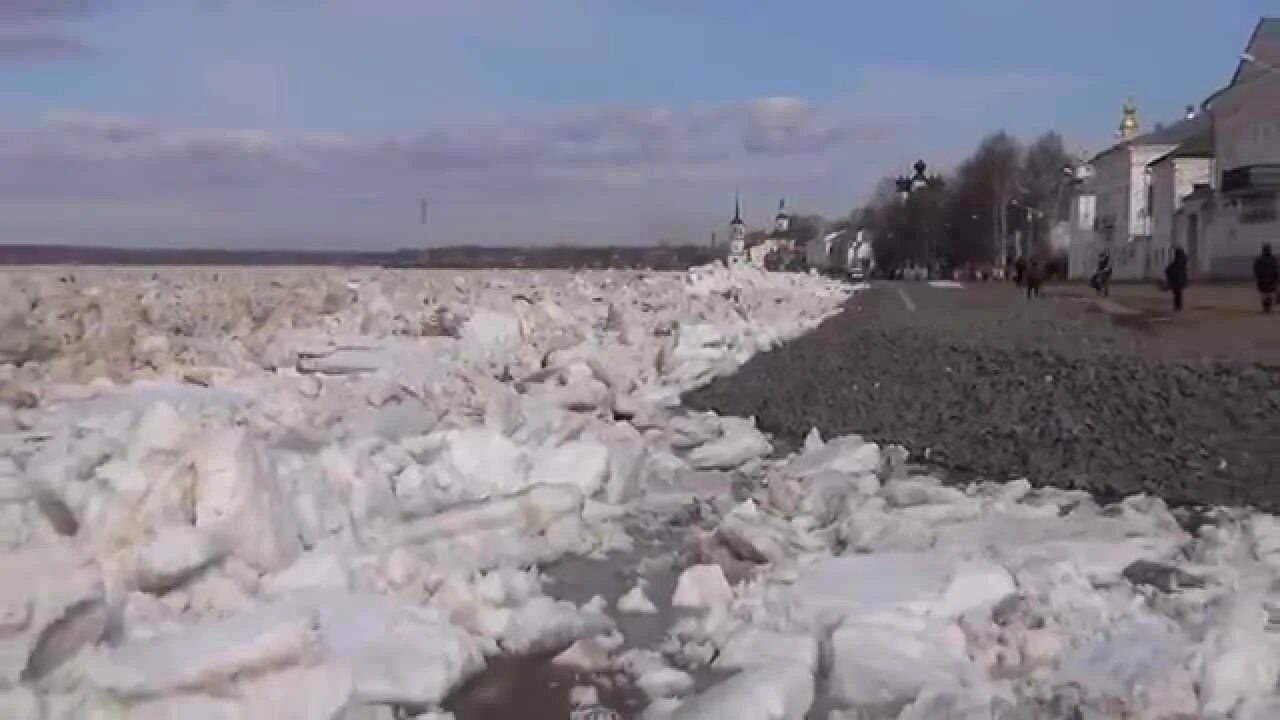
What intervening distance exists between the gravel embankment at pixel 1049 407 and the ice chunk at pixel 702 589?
3.54m

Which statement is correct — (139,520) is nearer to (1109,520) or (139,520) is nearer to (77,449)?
(77,449)

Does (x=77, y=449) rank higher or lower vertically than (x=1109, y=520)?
higher

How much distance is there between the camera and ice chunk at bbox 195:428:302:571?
5.86 meters

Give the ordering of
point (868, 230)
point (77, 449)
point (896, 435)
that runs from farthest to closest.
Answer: point (868, 230) < point (896, 435) < point (77, 449)

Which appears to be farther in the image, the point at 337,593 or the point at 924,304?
the point at 924,304

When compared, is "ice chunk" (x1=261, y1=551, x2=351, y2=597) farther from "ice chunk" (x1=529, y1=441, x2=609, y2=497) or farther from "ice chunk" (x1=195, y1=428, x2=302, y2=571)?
"ice chunk" (x1=529, y1=441, x2=609, y2=497)

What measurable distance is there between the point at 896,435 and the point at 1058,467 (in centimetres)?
193

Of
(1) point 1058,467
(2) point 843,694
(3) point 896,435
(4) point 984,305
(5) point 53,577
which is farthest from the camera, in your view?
(4) point 984,305

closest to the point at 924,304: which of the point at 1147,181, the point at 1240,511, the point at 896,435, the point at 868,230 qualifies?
the point at 896,435

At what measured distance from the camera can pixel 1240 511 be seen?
8367mm

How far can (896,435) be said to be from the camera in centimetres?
1184

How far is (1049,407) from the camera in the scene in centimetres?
1185

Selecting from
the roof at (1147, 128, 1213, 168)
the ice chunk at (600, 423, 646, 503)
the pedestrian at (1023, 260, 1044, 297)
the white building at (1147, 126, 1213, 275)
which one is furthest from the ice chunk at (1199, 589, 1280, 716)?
the roof at (1147, 128, 1213, 168)

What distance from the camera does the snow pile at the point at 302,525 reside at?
4.61 meters
